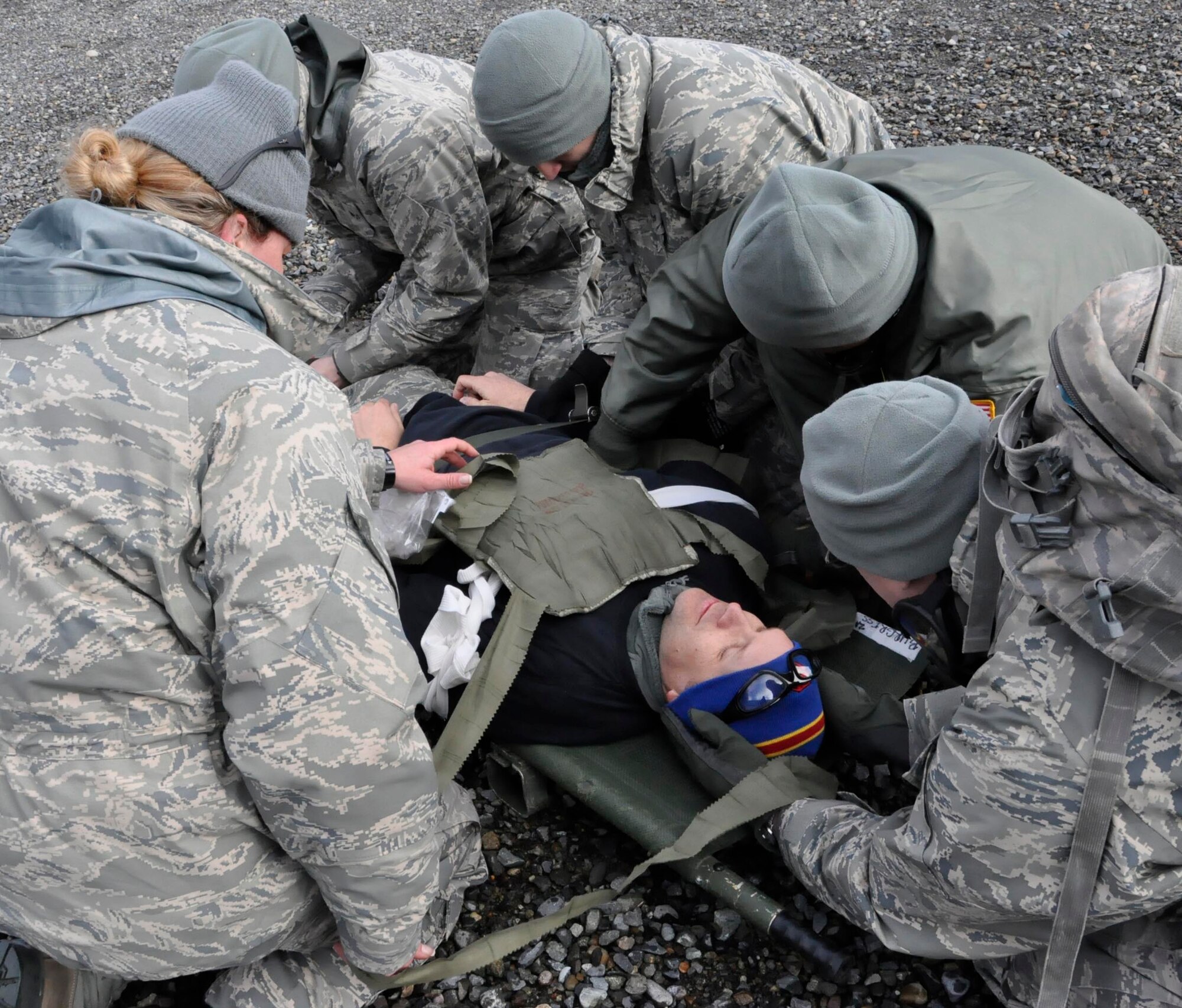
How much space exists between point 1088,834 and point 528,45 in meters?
2.98

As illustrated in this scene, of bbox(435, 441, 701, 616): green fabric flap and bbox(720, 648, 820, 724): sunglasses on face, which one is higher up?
bbox(435, 441, 701, 616): green fabric flap

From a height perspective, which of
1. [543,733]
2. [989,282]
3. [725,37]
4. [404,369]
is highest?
[989,282]

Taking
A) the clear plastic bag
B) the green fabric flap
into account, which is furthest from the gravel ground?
the clear plastic bag

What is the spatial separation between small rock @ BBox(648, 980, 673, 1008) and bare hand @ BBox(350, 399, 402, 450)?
2135 mm

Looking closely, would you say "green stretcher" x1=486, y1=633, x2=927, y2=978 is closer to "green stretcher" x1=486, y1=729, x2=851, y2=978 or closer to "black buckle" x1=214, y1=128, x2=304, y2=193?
"green stretcher" x1=486, y1=729, x2=851, y2=978

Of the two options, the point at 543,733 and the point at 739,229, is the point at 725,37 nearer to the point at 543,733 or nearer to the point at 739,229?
the point at 739,229

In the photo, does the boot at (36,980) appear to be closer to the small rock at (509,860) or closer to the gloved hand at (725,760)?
the small rock at (509,860)

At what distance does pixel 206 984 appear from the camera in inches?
112

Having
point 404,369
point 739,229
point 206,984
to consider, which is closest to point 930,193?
point 739,229

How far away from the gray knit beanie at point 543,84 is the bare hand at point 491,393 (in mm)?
1012

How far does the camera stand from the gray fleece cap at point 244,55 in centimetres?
366

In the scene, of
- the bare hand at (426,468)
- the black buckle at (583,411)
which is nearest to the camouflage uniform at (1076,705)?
the bare hand at (426,468)

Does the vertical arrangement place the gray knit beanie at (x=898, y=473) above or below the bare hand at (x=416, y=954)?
above

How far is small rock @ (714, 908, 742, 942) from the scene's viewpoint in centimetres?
290
